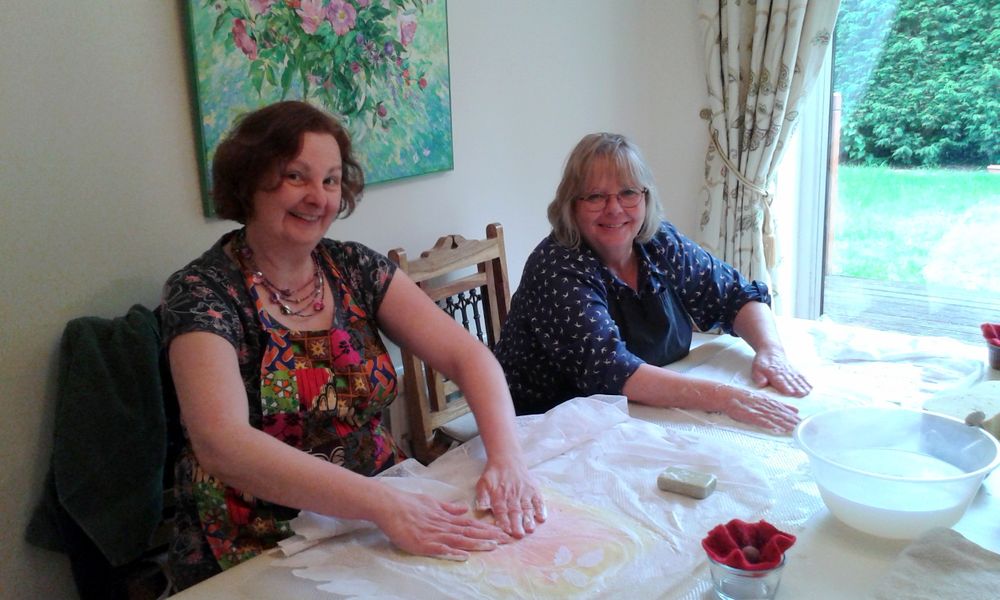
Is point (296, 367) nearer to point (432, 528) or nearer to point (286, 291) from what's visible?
point (286, 291)

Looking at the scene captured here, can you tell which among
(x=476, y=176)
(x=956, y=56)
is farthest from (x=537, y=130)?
(x=956, y=56)

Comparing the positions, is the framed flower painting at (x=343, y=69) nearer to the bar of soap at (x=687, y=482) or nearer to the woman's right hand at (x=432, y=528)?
the woman's right hand at (x=432, y=528)

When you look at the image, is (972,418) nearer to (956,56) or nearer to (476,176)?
(476,176)

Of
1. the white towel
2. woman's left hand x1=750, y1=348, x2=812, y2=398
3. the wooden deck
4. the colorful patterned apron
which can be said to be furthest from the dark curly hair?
the wooden deck

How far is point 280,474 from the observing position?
1.16 metres

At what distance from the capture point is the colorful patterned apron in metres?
1.30

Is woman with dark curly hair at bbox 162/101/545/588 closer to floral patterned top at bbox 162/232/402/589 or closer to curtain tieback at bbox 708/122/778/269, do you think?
floral patterned top at bbox 162/232/402/589

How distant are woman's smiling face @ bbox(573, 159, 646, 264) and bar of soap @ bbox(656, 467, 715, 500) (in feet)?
2.37

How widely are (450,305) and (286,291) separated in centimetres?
85

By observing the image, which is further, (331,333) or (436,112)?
(436,112)

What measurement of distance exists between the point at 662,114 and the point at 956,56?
3.22 feet

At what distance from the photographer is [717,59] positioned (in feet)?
9.14

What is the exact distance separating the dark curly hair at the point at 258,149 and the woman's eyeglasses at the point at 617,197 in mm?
624

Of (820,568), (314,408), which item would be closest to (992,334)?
(820,568)
